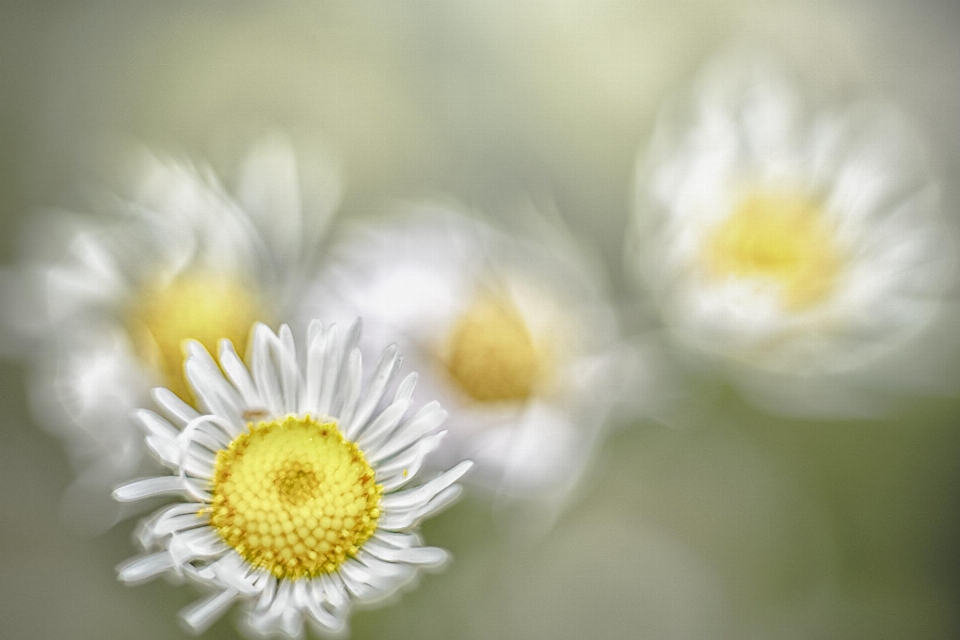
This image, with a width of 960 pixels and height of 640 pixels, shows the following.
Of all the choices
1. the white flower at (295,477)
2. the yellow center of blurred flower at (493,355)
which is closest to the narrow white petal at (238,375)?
the white flower at (295,477)

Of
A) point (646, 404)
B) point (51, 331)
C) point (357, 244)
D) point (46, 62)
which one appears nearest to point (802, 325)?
point (646, 404)

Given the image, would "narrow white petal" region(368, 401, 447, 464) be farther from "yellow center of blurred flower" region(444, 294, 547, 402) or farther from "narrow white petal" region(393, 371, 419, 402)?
"yellow center of blurred flower" region(444, 294, 547, 402)

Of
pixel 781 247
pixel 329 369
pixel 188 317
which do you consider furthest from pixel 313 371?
pixel 781 247

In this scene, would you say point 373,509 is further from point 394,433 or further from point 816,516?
point 816,516

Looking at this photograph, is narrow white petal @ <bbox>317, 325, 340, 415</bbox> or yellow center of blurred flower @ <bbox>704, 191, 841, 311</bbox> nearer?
narrow white petal @ <bbox>317, 325, 340, 415</bbox>

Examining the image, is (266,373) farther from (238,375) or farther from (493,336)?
(493,336)

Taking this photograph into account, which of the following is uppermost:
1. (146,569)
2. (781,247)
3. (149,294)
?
(781,247)

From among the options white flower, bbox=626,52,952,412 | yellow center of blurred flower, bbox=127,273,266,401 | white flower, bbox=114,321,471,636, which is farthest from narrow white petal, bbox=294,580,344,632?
white flower, bbox=626,52,952,412
